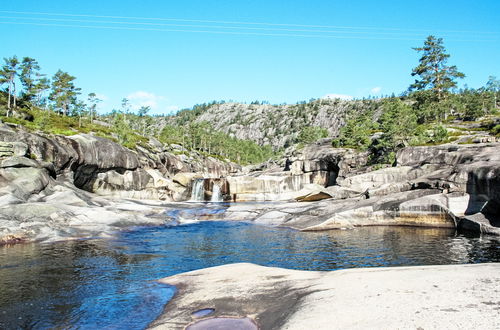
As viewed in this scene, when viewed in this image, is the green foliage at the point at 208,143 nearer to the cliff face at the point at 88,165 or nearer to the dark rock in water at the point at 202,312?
the cliff face at the point at 88,165

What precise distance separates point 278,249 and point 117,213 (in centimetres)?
1932

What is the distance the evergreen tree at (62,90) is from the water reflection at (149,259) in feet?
337

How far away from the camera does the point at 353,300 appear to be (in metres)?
9.08

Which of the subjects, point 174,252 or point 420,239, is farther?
point 420,239

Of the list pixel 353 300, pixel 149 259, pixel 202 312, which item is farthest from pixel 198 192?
pixel 353 300

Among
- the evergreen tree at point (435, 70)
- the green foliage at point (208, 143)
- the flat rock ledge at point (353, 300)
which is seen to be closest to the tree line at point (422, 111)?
the evergreen tree at point (435, 70)

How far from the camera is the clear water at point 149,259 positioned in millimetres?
12859

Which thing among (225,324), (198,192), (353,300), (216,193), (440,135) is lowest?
(225,324)

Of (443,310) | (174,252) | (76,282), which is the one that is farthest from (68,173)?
(443,310)

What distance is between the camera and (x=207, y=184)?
68.9 meters

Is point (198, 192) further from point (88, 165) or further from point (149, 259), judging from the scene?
point (149, 259)

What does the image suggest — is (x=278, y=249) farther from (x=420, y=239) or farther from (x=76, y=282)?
(x=76, y=282)

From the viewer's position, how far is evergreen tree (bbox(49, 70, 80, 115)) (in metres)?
116

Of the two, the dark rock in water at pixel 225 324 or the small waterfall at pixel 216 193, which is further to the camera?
the small waterfall at pixel 216 193
